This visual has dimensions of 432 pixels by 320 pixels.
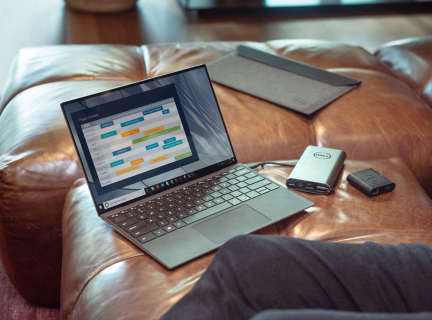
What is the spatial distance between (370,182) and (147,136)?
0.55 metres

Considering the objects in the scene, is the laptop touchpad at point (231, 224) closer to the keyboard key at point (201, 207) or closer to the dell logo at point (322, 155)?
the keyboard key at point (201, 207)

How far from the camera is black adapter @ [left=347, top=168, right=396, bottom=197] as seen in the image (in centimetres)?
101

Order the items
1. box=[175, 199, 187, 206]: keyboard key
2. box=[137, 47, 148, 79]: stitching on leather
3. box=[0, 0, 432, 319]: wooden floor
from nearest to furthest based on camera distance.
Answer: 1. box=[175, 199, 187, 206]: keyboard key
2. box=[137, 47, 148, 79]: stitching on leather
3. box=[0, 0, 432, 319]: wooden floor

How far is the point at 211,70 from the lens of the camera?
160cm

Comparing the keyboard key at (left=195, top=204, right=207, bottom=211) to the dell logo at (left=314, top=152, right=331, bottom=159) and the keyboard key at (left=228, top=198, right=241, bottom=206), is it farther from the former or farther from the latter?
the dell logo at (left=314, top=152, right=331, bottom=159)

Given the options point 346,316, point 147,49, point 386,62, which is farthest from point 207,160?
point 386,62

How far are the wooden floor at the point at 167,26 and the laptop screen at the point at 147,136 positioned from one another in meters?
2.11

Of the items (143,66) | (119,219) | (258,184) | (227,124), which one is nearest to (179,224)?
(119,219)

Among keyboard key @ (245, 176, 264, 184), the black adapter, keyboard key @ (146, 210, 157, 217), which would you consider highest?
keyboard key @ (146, 210, 157, 217)

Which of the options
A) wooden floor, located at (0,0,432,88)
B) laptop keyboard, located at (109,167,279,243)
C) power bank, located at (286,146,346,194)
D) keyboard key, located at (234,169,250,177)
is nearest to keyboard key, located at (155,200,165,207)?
laptop keyboard, located at (109,167,279,243)

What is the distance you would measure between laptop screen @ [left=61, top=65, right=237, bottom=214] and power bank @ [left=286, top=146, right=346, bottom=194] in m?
0.17

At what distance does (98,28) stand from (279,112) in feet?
7.31

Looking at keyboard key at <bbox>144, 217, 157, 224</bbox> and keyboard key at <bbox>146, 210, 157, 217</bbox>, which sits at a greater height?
keyboard key at <bbox>146, 210, 157, 217</bbox>

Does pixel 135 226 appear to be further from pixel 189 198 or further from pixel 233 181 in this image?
pixel 233 181
